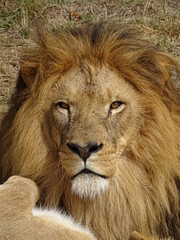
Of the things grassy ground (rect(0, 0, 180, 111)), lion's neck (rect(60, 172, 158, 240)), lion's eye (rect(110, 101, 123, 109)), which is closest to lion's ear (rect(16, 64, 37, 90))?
lion's eye (rect(110, 101, 123, 109))

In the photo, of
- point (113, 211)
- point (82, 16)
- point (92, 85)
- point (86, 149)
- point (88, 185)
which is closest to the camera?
point (86, 149)

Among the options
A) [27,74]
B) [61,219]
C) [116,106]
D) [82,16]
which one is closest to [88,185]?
[61,219]

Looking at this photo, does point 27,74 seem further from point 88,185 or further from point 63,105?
point 88,185

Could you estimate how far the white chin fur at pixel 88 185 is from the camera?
3500mm

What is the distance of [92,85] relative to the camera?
3.67m

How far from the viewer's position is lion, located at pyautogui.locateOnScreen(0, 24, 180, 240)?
3658 mm

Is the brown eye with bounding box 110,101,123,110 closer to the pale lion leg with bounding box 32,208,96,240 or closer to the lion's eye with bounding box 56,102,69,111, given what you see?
the lion's eye with bounding box 56,102,69,111

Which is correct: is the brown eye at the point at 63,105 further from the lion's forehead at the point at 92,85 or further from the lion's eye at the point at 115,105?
the lion's eye at the point at 115,105

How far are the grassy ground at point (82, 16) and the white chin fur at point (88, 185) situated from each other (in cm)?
279

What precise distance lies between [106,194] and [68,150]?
1.29ft

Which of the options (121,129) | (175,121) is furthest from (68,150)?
(175,121)

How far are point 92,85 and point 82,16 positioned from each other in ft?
10.1

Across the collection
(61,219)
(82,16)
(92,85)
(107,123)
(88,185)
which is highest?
(92,85)

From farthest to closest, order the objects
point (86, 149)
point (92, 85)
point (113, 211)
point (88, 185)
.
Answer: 1. point (113, 211)
2. point (92, 85)
3. point (88, 185)
4. point (86, 149)
